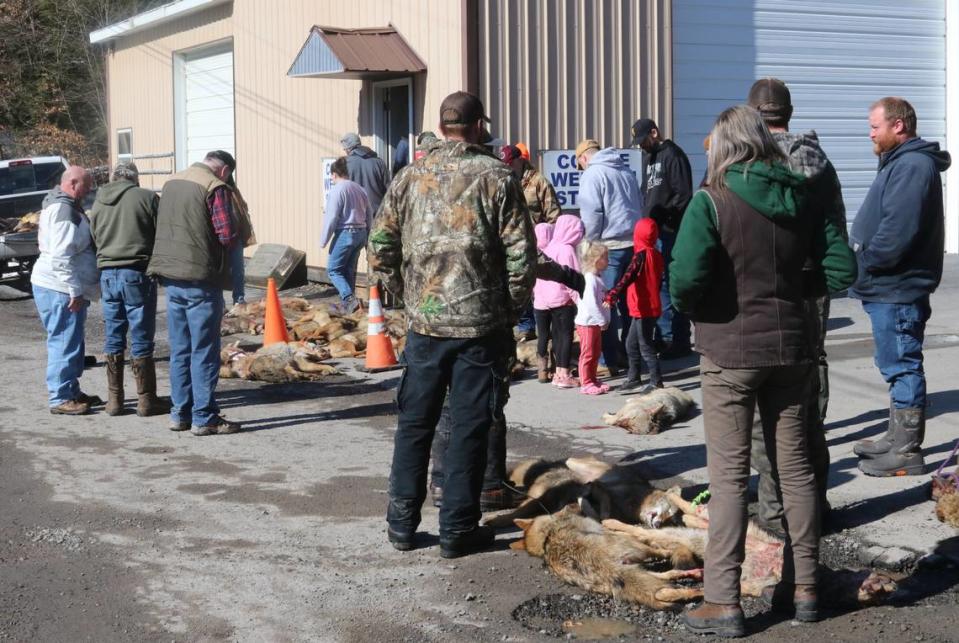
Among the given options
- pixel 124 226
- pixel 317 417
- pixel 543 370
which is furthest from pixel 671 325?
pixel 124 226

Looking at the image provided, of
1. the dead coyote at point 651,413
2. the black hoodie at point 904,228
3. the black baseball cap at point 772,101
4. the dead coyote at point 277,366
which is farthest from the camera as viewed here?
the dead coyote at point 277,366

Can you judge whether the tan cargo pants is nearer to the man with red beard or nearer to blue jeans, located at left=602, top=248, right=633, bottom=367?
the man with red beard

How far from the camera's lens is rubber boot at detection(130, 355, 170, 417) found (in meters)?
9.12

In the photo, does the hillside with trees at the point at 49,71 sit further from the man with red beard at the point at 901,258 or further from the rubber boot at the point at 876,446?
the man with red beard at the point at 901,258

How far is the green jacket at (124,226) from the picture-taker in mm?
8867

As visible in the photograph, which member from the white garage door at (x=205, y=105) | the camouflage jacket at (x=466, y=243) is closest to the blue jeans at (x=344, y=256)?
the white garage door at (x=205, y=105)

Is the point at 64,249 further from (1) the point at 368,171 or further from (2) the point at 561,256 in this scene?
(1) the point at 368,171

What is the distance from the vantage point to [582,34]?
13.8 meters

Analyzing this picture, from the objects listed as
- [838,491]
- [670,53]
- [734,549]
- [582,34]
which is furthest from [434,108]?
[734,549]

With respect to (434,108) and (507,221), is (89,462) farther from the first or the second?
(434,108)

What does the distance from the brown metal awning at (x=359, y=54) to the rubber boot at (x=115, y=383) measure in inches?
241

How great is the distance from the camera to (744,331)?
4730mm

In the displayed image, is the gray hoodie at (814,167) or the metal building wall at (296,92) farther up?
the metal building wall at (296,92)

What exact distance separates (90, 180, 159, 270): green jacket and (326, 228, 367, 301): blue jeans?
199 inches
